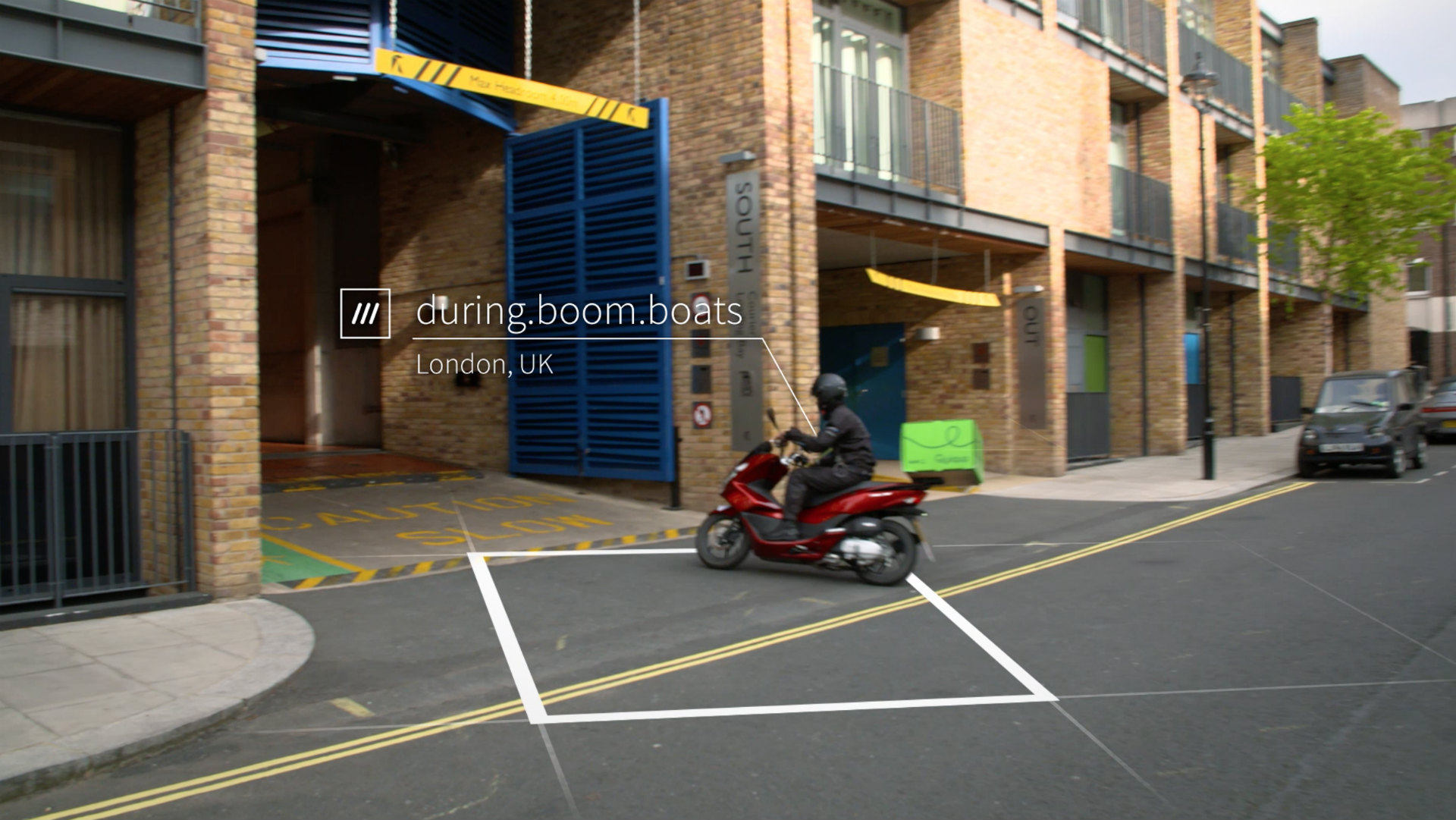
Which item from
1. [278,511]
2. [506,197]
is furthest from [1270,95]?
[278,511]

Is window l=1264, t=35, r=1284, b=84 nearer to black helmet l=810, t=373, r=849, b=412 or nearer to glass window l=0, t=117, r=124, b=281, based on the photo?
black helmet l=810, t=373, r=849, b=412

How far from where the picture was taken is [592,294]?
552 inches

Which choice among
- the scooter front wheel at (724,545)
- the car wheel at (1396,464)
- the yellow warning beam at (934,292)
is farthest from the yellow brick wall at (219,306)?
the car wheel at (1396,464)

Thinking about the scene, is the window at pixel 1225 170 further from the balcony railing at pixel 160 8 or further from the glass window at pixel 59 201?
the glass window at pixel 59 201

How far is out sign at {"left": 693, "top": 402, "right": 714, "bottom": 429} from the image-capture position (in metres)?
13.0

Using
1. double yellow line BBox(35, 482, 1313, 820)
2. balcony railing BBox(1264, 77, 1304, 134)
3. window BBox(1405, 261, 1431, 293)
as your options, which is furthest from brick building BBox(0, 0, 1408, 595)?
window BBox(1405, 261, 1431, 293)

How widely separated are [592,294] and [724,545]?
596 cm

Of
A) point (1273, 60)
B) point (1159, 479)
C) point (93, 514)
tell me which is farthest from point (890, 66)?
point (1273, 60)

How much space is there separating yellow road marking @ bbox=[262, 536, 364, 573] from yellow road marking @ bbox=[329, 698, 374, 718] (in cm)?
379

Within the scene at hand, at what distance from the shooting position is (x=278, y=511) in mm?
11766

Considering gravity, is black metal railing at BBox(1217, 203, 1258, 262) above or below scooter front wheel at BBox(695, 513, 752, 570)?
above

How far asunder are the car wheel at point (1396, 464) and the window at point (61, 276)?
1778 centimetres

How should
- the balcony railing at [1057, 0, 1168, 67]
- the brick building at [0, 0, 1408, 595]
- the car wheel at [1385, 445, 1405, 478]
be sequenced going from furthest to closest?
the balcony railing at [1057, 0, 1168, 67] → the car wheel at [1385, 445, 1405, 478] → the brick building at [0, 0, 1408, 595]
